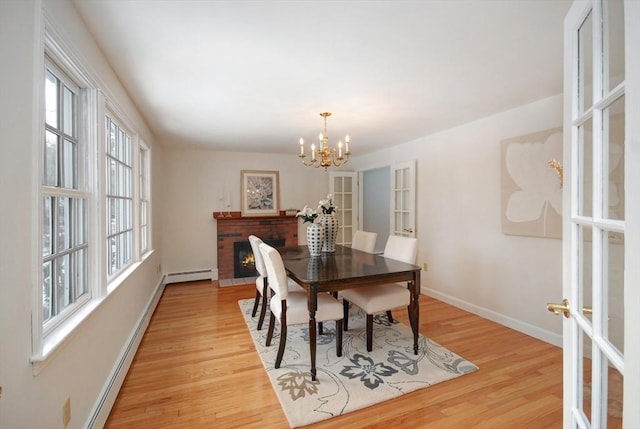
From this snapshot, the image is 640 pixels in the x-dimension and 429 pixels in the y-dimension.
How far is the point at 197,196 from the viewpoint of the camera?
5066mm

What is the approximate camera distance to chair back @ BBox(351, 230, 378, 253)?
358 cm

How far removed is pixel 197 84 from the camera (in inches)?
91.8

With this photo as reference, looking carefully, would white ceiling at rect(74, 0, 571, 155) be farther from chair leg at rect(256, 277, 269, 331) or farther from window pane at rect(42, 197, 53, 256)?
chair leg at rect(256, 277, 269, 331)

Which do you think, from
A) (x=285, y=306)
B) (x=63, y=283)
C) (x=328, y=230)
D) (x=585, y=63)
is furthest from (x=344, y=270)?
(x=585, y=63)

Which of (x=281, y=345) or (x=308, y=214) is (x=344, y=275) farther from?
(x=308, y=214)

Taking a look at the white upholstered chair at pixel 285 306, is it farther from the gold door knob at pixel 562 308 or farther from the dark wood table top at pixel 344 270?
the gold door knob at pixel 562 308

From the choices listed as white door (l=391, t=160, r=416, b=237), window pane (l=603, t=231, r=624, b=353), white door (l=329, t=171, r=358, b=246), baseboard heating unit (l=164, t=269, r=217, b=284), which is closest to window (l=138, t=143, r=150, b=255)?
baseboard heating unit (l=164, t=269, r=217, b=284)

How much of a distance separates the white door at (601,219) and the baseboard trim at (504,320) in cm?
209

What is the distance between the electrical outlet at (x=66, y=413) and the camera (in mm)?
1278

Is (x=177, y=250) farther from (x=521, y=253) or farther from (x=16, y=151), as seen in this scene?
(x=521, y=253)

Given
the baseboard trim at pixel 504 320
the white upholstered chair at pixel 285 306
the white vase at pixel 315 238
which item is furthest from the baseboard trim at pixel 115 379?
the baseboard trim at pixel 504 320

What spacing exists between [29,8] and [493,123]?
3639mm

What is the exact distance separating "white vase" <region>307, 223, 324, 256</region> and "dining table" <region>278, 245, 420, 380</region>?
9 centimetres

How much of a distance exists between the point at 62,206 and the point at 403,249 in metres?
2.65
